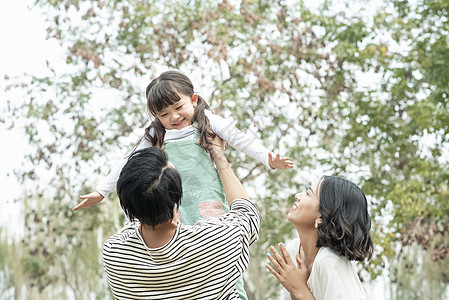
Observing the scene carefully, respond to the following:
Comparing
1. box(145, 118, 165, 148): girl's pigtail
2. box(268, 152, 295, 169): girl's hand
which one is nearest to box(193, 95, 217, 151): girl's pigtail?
box(145, 118, 165, 148): girl's pigtail

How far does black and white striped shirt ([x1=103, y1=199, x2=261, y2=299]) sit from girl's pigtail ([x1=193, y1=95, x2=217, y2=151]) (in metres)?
0.75

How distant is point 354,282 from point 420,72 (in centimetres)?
590

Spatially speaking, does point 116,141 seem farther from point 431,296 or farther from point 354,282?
point 431,296

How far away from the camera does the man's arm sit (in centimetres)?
228

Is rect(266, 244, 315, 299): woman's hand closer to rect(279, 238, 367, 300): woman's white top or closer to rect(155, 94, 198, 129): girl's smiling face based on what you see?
rect(279, 238, 367, 300): woman's white top

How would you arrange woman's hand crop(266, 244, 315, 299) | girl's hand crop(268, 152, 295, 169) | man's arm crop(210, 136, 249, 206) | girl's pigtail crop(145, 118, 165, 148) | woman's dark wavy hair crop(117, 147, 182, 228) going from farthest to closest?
girl's pigtail crop(145, 118, 165, 148)
girl's hand crop(268, 152, 295, 169)
woman's hand crop(266, 244, 315, 299)
man's arm crop(210, 136, 249, 206)
woman's dark wavy hair crop(117, 147, 182, 228)

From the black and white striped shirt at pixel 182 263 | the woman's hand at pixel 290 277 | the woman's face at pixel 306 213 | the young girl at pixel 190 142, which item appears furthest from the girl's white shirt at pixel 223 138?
the black and white striped shirt at pixel 182 263

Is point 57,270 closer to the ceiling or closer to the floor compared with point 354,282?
closer to the floor

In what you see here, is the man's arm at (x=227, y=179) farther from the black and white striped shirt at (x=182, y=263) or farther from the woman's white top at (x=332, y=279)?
the woman's white top at (x=332, y=279)

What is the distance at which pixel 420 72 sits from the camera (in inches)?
308

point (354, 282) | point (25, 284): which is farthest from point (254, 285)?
point (354, 282)

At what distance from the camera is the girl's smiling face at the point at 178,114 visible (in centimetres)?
285

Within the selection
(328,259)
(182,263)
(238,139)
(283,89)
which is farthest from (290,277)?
(283,89)

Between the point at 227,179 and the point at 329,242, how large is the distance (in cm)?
44
